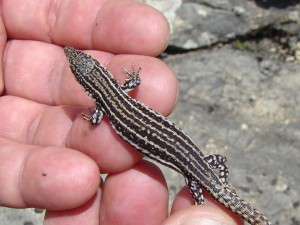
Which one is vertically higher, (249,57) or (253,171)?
(249,57)

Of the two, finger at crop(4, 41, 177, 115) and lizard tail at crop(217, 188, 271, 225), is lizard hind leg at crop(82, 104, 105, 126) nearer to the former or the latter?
finger at crop(4, 41, 177, 115)

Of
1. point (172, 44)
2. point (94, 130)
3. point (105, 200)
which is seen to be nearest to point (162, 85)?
point (94, 130)

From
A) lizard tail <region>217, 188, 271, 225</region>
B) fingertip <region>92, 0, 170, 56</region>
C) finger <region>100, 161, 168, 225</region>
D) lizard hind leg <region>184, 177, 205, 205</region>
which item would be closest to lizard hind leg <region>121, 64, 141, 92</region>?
fingertip <region>92, 0, 170, 56</region>

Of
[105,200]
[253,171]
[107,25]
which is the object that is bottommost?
[253,171]

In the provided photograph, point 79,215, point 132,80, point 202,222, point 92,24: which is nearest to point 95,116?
point 132,80

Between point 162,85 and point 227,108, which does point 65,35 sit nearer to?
point 162,85

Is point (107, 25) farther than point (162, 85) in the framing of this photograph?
Yes

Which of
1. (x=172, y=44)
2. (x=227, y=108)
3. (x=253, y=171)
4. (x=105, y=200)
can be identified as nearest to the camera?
(x=105, y=200)

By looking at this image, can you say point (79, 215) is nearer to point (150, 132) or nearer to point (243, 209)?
point (150, 132)
